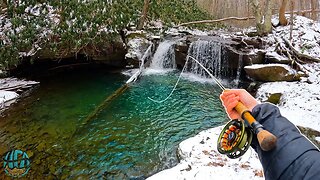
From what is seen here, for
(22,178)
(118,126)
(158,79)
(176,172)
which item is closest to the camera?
(176,172)

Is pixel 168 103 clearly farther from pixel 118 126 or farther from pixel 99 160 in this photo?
pixel 99 160

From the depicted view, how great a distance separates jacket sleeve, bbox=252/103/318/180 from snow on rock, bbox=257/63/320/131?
4.83 metres

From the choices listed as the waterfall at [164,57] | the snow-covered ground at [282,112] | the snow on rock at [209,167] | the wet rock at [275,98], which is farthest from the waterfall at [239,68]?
the snow on rock at [209,167]

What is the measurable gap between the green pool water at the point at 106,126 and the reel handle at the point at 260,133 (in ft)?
11.4

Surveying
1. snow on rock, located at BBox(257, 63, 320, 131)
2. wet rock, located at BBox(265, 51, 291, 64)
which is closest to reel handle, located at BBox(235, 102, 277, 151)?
snow on rock, located at BBox(257, 63, 320, 131)

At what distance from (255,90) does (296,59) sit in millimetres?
2056

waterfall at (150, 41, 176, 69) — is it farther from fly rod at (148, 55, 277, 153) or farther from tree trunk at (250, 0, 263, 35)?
fly rod at (148, 55, 277, 153)

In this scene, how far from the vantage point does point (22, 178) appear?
4.18m

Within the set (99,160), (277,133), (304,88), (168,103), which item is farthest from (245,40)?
(277,133)

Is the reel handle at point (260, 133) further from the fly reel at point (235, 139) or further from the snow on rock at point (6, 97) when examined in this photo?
the snow on rock at point (6, 97)

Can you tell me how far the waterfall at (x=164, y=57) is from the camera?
11375mm

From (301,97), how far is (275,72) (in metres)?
1.50

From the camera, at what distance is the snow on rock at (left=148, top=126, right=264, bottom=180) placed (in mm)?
3588

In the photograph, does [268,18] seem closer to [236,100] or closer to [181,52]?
[181,52]
